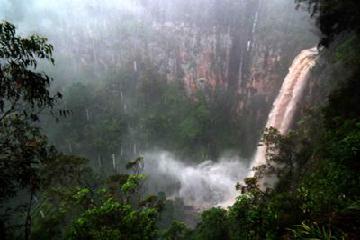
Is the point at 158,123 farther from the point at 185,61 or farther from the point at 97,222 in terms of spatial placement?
the point at 97,222

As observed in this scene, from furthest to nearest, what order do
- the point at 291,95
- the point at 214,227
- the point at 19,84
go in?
1. the point at 291,95
2. the point at 214,227
3. the point at 19,84

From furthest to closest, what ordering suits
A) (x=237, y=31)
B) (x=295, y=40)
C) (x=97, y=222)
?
(x=237, y=31) < (x=295, y=40) < (x=97, y=222)

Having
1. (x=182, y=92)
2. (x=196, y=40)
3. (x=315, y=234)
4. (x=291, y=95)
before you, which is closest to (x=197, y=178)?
(x=182, y=92)

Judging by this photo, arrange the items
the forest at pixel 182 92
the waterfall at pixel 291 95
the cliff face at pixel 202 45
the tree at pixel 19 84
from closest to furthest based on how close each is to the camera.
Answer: the tree at pixel 19 84
the forest at pixel 182 92
the waterfall at pixel 291 95
the cliff face at pixel 202 45

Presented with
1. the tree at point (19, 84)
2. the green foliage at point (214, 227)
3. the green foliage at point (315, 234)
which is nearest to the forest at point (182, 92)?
the green foliage at point (214, 227)

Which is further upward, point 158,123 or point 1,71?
point 158,123

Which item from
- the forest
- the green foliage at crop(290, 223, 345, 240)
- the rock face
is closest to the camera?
the green foliage at crop(290, 223, 345, 240)

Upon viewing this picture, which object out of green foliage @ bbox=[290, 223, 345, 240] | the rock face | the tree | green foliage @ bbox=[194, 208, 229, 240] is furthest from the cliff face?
green foliage @ bbox=[290, 223, 345, 240]

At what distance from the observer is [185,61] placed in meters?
48.9

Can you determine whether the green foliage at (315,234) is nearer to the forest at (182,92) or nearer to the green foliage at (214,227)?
the forest at (182,92)

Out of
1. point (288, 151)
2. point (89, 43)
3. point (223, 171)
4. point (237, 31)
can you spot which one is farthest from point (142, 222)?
point (89, 43)

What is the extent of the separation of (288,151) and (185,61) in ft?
112

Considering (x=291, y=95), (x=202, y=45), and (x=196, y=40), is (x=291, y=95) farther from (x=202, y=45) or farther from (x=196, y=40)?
(x=196, y=40)

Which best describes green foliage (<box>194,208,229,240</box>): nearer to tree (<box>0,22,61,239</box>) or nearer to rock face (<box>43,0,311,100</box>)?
tree (<box>0,22,61,239</box>)
